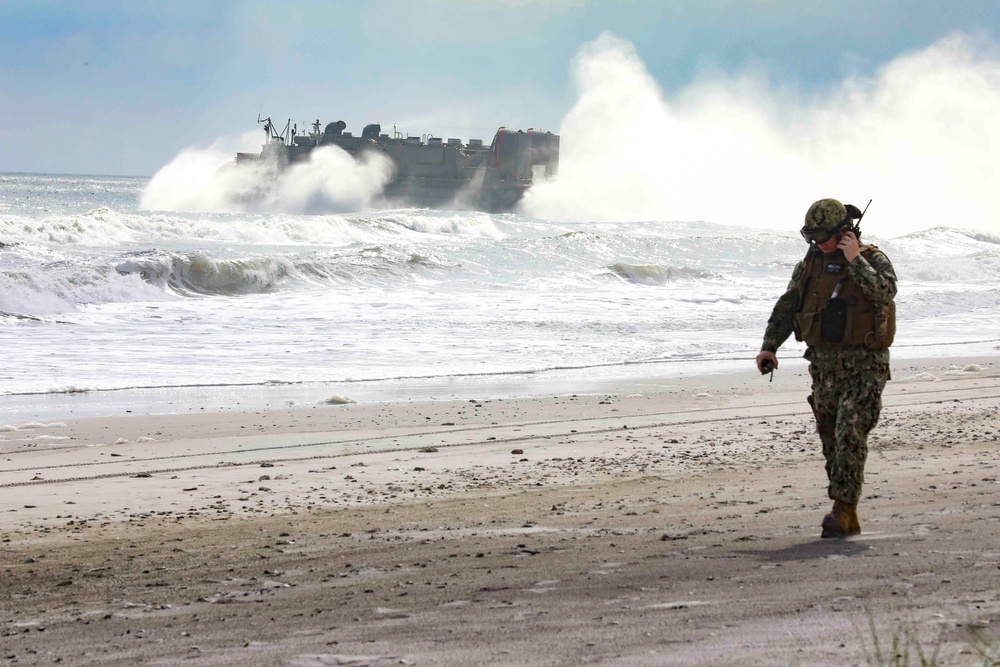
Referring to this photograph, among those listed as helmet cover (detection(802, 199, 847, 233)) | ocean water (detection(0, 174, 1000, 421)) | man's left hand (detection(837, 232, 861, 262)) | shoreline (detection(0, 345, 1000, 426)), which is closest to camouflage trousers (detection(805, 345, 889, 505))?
man's left hand (detection(837, 232, 861, 262))

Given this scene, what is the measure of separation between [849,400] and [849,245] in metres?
0.59

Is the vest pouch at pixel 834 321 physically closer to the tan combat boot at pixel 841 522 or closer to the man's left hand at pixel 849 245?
the man's left hand at pixel 849 245

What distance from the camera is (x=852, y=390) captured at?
4.72 metres

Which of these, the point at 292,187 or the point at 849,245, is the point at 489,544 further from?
the point at 292,187

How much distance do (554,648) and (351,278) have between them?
947 inches

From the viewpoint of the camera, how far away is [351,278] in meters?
26.9

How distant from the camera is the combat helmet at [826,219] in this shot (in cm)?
470

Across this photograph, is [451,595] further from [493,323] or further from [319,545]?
[493,323]

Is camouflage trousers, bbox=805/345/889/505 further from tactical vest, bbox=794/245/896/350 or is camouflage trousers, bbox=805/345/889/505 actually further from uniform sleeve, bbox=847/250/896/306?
uniform sleeve, bbox=847/250/896/306

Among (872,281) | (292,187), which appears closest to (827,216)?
(872,281)

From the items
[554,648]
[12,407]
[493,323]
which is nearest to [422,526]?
[554,648]

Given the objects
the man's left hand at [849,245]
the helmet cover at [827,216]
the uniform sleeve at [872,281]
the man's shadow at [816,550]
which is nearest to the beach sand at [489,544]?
the man's shadow at [816,550]

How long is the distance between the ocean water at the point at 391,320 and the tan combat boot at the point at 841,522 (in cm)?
626

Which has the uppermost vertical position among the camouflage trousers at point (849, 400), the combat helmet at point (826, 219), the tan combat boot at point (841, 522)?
the combat helmet at point (826, 219)
